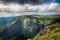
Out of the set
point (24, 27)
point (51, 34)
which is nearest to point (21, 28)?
point (24, 27)

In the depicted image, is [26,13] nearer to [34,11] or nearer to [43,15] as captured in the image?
[34,11]

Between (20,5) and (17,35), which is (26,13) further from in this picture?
(17,35)

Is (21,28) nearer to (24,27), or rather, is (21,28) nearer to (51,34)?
(24,27)

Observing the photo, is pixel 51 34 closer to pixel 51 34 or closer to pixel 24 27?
pixel 51 34

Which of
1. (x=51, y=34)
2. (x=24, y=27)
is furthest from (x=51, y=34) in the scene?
(x=24, y=27)

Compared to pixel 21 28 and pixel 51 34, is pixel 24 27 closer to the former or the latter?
pixel 21 28

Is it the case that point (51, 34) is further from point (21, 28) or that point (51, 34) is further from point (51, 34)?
point (21, 28)

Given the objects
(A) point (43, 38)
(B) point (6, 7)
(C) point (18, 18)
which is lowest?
(A) point (43, 38)

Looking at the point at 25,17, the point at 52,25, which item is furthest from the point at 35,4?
the point at 52,25

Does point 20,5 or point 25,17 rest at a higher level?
point 20,5
